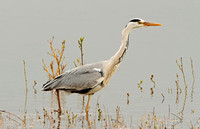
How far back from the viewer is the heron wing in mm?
9562

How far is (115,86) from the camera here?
1337 centimetres

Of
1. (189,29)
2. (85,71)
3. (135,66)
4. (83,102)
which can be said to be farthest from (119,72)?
(189,29)

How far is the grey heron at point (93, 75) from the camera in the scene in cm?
960

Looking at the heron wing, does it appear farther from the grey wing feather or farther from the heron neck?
the heron neck

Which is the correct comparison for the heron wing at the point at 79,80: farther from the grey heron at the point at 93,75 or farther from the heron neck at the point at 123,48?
the heron neck at the point at 123,48

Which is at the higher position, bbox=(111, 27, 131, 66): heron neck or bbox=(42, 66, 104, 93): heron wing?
bbox=(111, 27, 131, 66): heron neck

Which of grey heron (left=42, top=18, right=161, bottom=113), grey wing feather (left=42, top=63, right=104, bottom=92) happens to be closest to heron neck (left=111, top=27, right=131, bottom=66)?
grey heron (left=42, top=18, right=161, bottom=113)

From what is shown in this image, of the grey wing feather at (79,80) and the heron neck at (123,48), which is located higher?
the heron neck at (123,48)

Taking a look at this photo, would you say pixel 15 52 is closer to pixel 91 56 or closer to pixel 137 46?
pixel 91 56

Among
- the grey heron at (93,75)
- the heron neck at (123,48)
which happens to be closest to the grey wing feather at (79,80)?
the grey heron at (93,75)

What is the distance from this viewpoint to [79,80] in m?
9.77

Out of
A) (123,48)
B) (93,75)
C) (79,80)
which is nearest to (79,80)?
(79,80)

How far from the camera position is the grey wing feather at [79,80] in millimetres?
9562

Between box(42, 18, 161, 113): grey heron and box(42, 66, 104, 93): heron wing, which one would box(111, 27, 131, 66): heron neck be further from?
box(42, 66, 104, 93): heron wing
